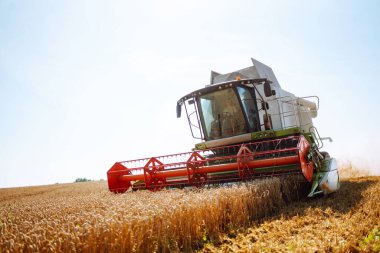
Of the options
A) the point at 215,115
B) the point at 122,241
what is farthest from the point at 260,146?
the point at 122,241

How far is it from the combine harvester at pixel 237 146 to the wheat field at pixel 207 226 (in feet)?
2.46

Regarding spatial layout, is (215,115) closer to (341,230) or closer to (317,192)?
(317,192)

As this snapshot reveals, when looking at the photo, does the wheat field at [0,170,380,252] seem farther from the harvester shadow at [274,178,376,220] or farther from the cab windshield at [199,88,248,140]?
the cab windshield at [199,88,248,140]

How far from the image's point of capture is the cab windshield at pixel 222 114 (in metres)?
6.06

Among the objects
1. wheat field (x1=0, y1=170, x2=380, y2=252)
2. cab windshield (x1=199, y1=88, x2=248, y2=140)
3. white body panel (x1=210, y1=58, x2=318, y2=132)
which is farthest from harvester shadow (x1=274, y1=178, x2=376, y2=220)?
cab windshield (x1=199, y1=88, x2=248, y2=140)

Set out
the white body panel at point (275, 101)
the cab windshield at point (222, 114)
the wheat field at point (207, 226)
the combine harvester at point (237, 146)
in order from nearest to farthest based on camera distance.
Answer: the wheat field at point (207, 226) → the combine harvester at point (237, 146) → the cab windshield at point (222, 114) → the white body panel at point (275, 101)

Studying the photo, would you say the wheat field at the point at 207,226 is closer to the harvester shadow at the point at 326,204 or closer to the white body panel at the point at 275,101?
the harvester shadow at the point at 326,204

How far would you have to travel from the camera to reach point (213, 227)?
10.5 feet

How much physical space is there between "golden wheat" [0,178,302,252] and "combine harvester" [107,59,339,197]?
77 centimetres

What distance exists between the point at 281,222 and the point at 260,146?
272 cm

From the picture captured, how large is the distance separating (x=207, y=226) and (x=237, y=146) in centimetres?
306

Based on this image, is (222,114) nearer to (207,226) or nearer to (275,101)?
(275,101)

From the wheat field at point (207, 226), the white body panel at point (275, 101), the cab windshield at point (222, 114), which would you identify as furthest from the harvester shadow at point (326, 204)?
the cab windshield at point (222, 114)

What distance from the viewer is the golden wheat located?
196 cm
